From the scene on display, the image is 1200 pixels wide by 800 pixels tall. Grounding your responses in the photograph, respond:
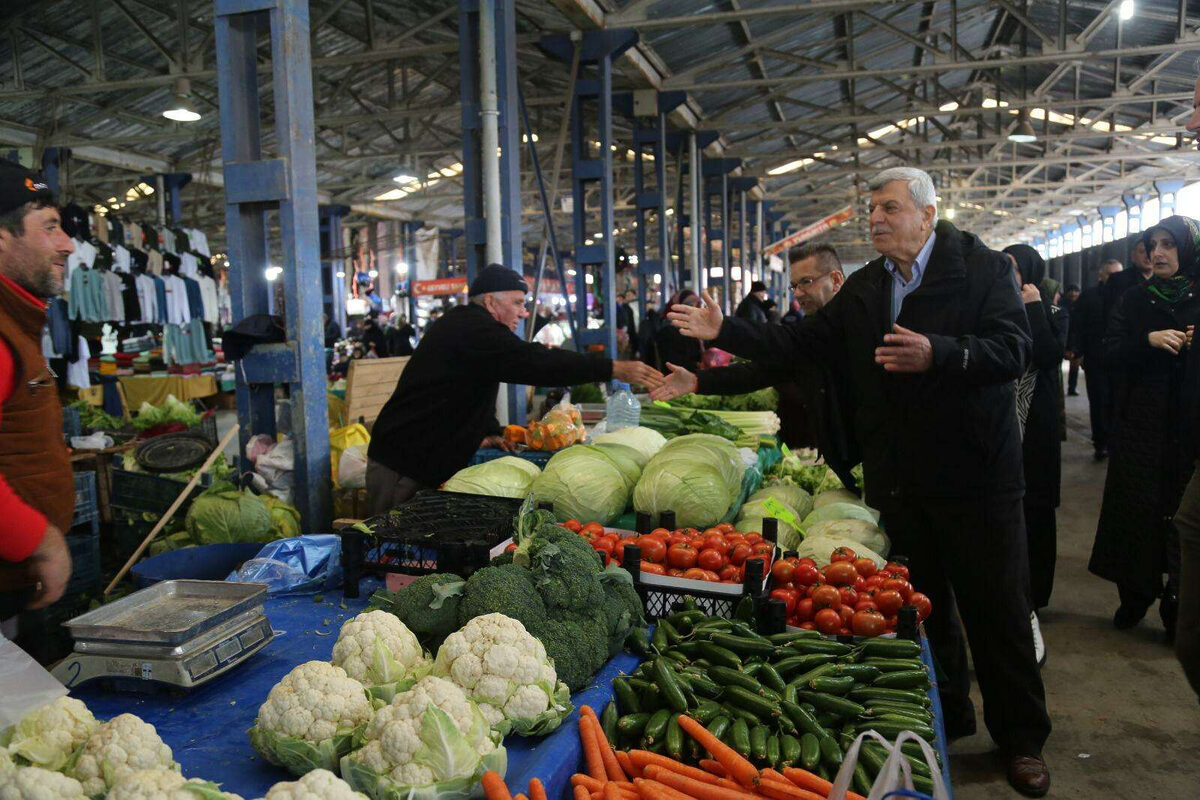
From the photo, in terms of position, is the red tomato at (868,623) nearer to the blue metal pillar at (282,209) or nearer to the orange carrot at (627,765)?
the orange carrot at (627,765)

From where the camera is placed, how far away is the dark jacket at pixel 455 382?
439 centimetres

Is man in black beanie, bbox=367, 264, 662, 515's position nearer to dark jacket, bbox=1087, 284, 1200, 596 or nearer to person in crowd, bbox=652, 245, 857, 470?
person in crowd, bbox=652, 245, 857, 470

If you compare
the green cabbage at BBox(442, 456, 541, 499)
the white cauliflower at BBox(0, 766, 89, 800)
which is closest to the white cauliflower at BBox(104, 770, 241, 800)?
the white cauliflower at BBox(0, 766, 89, 800)

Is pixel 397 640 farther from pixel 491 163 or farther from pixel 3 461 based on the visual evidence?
pixel 491 163

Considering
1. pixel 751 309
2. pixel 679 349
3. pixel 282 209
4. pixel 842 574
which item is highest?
pixel 282 209

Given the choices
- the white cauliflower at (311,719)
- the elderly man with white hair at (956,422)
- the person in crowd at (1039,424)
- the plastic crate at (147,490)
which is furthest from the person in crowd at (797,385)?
the plastic crate at (147,490)

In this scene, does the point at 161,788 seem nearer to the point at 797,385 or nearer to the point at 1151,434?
the point at 797,385

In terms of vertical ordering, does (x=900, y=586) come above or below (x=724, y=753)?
above

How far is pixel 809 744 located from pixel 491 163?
621 centimetres

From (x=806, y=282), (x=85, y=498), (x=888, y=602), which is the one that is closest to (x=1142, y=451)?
(x=806, y=282)

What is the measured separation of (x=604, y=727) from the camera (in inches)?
88.0

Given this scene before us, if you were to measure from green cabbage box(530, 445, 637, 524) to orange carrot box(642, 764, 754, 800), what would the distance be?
76.5 inches

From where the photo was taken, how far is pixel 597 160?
11562 mm

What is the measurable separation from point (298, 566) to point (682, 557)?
146 centimetres
